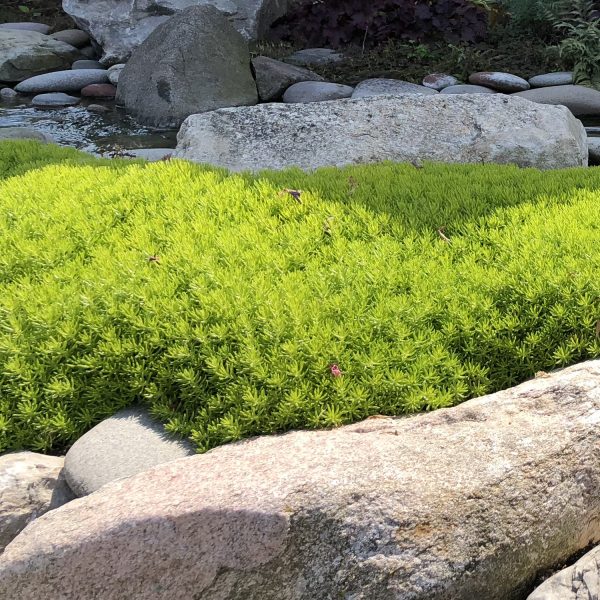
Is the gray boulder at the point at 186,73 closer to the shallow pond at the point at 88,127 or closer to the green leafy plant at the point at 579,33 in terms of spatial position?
the shallow pond at the point at 88,127

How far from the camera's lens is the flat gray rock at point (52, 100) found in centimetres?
1113

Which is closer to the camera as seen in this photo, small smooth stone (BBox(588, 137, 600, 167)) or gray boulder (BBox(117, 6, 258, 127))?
small smooth stone (BBox(588, 137, 600, 167))

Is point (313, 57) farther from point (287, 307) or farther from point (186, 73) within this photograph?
point (287, 307)

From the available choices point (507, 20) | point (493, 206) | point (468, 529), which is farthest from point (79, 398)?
point (507, 20)

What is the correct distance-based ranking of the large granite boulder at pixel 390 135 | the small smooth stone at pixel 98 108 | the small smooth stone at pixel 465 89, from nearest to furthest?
the large granite boulder at pixel 390 135
the small smooth stone at pixel 465 89
the small smooth stone at pixel 98 108

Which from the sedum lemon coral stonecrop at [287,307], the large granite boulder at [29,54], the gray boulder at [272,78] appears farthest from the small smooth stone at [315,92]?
the sedum lemon coral stonecrop at [287,307]

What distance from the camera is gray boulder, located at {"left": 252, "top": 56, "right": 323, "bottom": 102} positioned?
1080 centimetres

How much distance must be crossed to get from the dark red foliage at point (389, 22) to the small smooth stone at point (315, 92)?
239 cm

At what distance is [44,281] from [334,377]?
1579mm

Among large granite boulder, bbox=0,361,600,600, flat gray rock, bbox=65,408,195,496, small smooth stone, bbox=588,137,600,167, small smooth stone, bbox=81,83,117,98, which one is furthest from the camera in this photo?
small smooth stone, bbox=81,83,117,98

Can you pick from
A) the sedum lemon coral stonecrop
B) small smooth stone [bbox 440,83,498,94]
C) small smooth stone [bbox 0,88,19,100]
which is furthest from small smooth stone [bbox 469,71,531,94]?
small smooth stone [bbox 0,88,19,100]

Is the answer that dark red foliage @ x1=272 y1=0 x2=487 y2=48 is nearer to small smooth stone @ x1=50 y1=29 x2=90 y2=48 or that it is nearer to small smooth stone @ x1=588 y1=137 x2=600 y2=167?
small smooth stone @ x1=50 y1=29 x2=90 y2=48

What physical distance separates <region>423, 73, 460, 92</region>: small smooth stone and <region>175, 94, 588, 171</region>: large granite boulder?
479cm

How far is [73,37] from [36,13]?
3.34m
